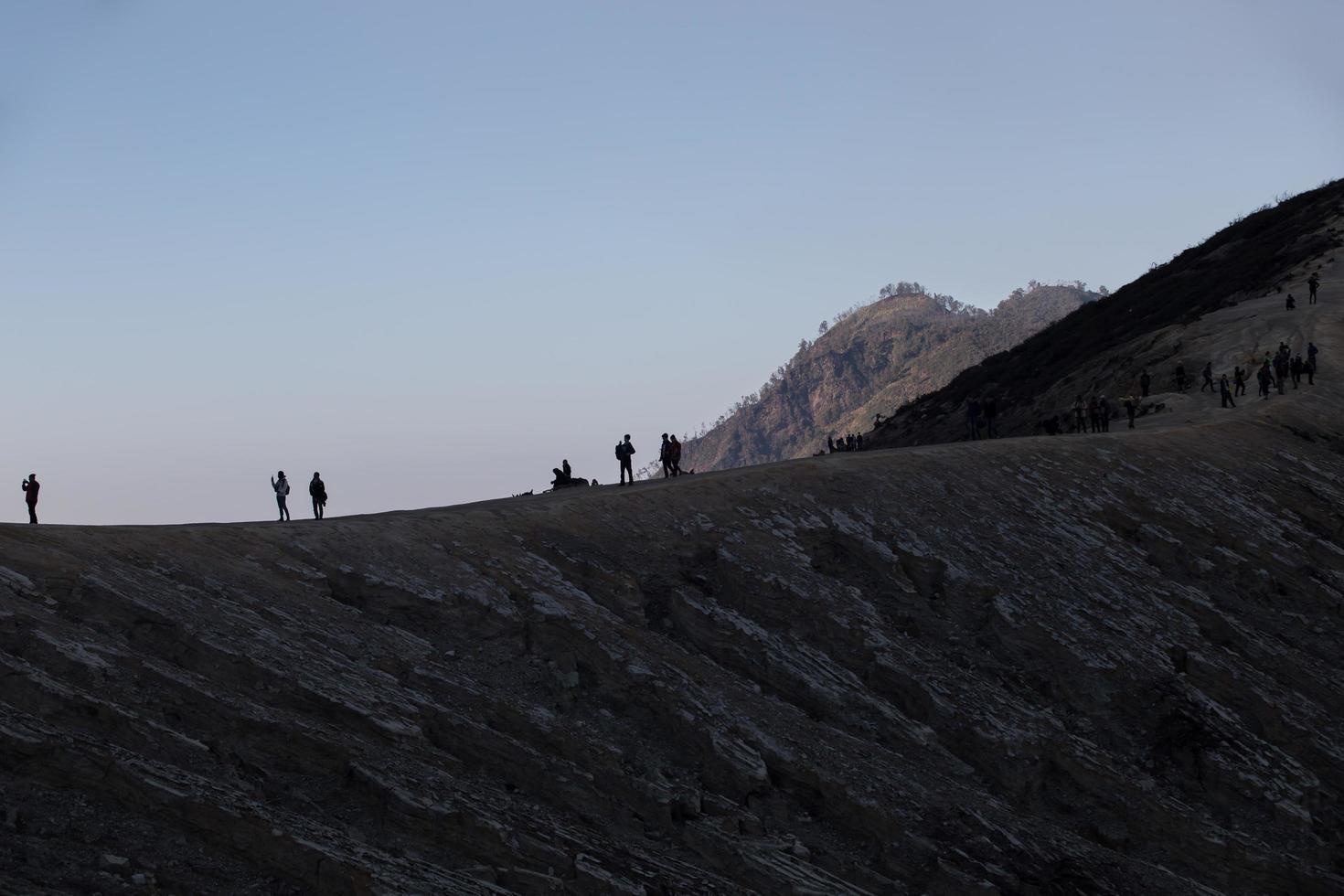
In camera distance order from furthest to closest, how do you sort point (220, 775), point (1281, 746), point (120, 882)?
point (1281, 746)
point (220, 775)
point (120, 882)

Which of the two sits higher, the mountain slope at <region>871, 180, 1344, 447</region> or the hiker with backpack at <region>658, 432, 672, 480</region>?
the mountain slope at <region>871, 180, 1344, 447</region>

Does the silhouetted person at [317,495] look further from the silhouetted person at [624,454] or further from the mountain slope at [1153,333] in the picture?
the mountain slope at [1153,333]

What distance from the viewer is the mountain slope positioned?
6194 centimetres

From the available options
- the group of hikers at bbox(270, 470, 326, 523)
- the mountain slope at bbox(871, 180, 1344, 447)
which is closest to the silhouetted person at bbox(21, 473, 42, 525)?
the group of hikers at bbox(270, 470, 326, 523)

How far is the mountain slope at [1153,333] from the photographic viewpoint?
61.9 m

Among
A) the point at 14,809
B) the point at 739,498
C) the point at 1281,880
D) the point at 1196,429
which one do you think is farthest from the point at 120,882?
the point at 1196,429

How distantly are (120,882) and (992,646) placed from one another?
2111 cm

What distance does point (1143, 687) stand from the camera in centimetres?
3067

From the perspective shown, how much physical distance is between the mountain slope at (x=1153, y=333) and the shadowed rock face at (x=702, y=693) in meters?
23.4

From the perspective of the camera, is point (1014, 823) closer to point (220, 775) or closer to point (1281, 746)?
point (1281, 746)

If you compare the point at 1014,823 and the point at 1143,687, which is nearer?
the point at 1014,823

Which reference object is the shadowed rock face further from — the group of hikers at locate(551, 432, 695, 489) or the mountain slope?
the mountain slope

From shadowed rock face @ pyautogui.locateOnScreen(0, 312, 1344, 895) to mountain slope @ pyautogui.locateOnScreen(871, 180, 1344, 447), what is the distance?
2337cm

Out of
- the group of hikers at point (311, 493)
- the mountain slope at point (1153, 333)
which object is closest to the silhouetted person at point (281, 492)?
the group of hikers at point (311, 493)
